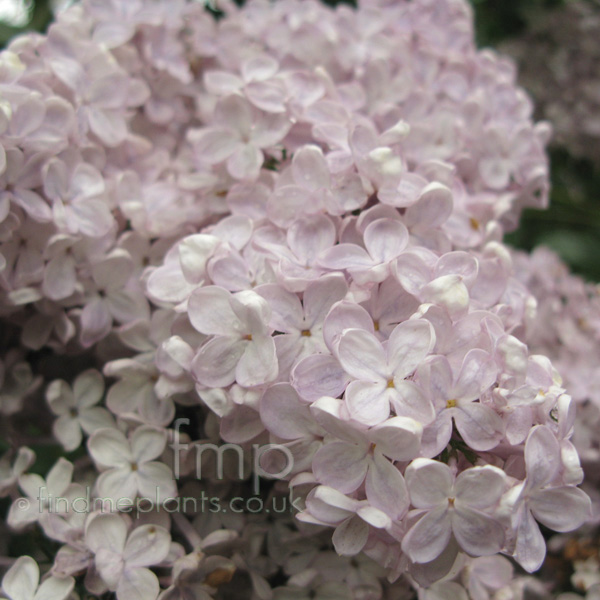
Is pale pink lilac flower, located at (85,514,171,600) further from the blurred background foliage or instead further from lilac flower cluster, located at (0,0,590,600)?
the blurred background foliage

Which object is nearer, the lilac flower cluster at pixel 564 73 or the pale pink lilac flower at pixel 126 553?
the pale pink lilac flower at pixel 126 553

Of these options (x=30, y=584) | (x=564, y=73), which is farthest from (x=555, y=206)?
(x=30, y=584)

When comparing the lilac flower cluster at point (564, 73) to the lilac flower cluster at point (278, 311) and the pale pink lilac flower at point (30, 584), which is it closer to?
the lilac flower cluster at point (278, 311)

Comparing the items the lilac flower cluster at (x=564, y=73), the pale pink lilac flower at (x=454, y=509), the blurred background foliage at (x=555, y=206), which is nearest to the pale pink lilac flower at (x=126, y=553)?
the pale pink lilac flower at (x=454, y=509)

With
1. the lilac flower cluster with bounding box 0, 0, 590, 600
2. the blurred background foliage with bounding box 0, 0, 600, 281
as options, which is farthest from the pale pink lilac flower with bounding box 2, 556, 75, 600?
the blurred background foliage with bounding box 0, 0, 600, 281

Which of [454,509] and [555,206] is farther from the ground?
[454,509]

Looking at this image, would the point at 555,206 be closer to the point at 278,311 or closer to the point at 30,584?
the point at 278,311

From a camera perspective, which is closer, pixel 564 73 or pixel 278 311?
pixel 278 311

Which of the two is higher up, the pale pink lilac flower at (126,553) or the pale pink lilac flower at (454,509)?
the pale pink lilac flower at (454,509)

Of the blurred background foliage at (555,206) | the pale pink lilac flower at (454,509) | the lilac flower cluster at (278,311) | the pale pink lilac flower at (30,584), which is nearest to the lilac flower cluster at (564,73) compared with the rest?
the blurred background foliage at (555,206)

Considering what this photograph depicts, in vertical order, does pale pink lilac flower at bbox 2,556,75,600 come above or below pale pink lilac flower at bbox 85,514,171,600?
below
